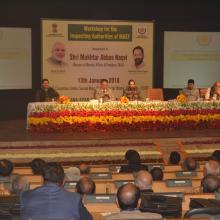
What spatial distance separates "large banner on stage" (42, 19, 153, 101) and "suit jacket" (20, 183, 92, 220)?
10515mm

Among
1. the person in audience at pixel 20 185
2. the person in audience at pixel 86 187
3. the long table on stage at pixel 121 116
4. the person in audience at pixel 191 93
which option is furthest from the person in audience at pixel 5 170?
the person in audience at pixel 191 93

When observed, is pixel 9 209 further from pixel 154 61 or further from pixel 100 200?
pixel 154 61

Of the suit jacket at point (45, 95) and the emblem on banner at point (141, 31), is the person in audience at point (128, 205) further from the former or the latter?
the emblem on banner at point (141, 31)

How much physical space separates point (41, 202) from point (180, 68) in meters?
11.9

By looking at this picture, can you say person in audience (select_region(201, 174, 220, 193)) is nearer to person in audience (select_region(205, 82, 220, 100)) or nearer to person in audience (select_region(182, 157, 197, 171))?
person in audience (select_region(182, 157, 197, 171))

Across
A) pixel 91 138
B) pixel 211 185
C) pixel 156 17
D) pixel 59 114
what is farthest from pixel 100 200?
pixel 156 17

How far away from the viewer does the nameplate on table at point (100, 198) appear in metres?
4.88

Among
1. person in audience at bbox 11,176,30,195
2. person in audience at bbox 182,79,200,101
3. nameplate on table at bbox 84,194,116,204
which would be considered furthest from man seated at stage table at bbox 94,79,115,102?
nameplate on table at bbox 84,194,116,204

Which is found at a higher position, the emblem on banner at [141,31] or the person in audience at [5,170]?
the emblem on banner at [141,31]

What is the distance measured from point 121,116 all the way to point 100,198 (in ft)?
23.6

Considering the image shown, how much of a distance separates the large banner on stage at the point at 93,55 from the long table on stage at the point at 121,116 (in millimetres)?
3011

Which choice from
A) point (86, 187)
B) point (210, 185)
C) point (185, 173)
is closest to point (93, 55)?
point (185, 173)

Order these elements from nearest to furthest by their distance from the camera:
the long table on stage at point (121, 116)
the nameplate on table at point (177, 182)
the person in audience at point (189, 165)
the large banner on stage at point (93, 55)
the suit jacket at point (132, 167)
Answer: the nameplate on table at point (177, 182), the suit jacket at point (132, 167), the person in audience at point (189, 165), the long table on stage at point (121, 116), the large banner on stage at point (93, 55)

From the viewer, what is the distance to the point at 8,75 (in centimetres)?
1471
